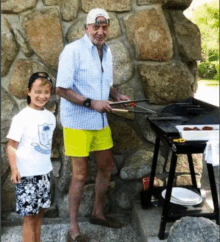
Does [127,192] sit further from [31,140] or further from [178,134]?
[31,140]

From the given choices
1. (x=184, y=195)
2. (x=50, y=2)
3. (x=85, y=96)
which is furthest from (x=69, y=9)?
(x=184, y=195)

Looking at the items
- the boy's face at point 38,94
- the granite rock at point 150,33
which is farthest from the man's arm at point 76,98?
the granite rock at point 150,33

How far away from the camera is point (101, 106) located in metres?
2.05

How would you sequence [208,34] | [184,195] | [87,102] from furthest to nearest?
[208,34] < [184,195] < [87,102]

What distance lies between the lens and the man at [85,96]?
2100 mm

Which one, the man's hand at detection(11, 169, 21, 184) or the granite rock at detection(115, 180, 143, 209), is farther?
the granite rock at detection(115, 180, 143, 209)

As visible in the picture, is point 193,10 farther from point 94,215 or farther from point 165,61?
point 94,215

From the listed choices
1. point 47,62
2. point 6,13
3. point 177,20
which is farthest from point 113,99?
point 6,13

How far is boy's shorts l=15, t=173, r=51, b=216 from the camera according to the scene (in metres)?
1.83

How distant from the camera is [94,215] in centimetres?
261

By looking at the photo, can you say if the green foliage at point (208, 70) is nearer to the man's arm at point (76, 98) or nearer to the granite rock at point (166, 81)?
the granite rock at point (166, 81)

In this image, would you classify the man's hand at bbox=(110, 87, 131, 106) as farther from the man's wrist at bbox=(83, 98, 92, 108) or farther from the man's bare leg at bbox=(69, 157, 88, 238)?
the man's bare leg at bbox=(69, 157, 88, 238)

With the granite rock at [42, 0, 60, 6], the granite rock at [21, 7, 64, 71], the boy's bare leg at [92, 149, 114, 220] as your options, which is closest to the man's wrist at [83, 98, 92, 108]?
the boy's bare leg at [92, 149, 114, 220]

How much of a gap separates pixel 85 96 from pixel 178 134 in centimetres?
67
